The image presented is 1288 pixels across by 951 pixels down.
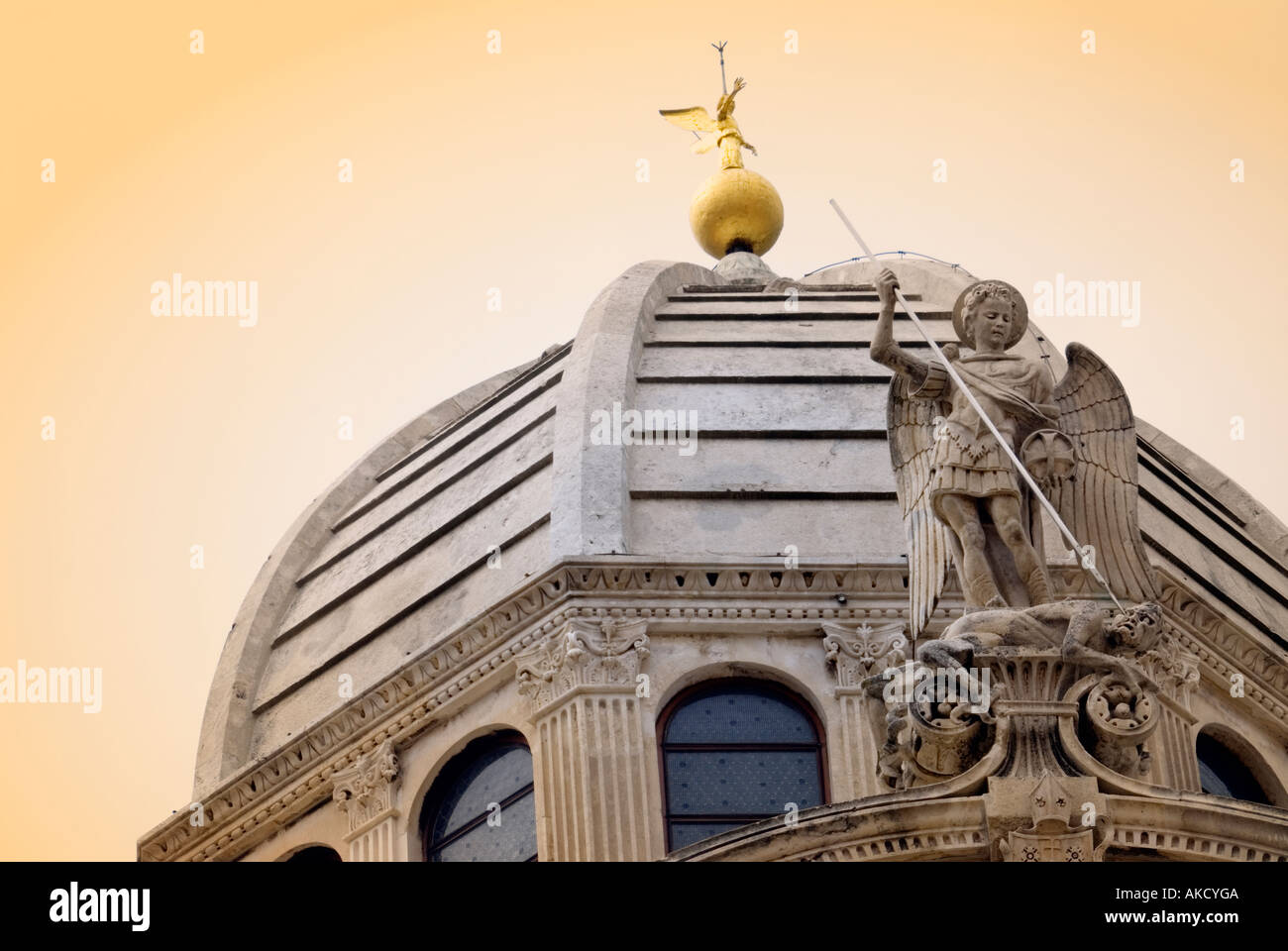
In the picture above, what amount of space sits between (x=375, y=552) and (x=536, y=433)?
283cm

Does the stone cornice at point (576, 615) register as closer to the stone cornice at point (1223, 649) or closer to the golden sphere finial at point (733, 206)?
the stone cornice at point (1223, 649)

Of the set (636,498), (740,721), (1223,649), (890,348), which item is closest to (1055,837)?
(890,348)

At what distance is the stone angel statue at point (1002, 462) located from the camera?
26219mm

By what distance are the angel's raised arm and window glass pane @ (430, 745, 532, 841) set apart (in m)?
9.89

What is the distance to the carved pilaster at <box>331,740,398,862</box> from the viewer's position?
3622cm

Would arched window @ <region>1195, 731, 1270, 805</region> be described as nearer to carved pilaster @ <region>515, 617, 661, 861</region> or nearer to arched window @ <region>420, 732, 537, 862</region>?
carved pilaster @ <region>515, 617, 661, 861</region>

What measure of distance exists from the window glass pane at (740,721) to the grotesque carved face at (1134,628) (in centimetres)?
1064

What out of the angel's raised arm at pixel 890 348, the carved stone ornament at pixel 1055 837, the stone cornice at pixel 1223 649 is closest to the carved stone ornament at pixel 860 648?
the stone cornice at pixel 1223 649

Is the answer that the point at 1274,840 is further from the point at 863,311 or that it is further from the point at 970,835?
the point at 863,311

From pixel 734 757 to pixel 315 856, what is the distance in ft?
16.7

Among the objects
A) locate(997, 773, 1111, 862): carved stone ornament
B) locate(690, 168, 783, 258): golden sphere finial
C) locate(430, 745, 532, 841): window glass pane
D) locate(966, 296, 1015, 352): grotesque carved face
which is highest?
locate(690, 168, 783, 258): golden sphere finial

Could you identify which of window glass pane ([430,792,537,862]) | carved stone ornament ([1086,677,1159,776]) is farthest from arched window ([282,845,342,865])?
carved stone ornament ([1086,677,1159,776])

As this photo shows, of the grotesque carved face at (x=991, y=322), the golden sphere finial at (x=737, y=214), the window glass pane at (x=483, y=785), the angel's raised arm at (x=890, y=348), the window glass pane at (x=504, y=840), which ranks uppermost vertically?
the golden sphere finial at (x=737, y=214)
